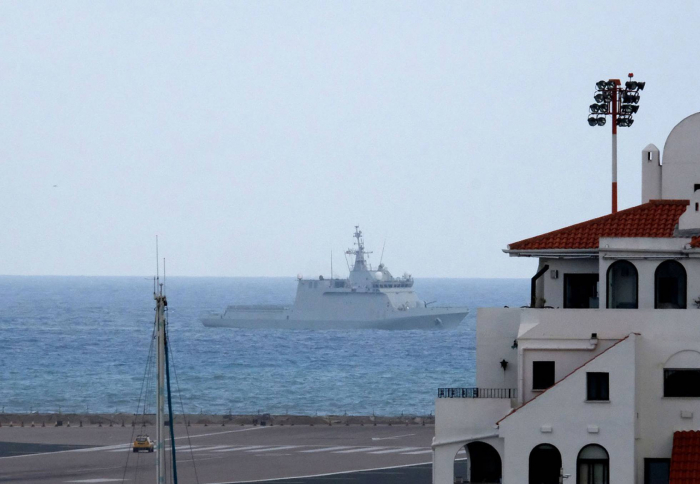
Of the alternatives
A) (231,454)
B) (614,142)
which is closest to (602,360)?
(614,142)

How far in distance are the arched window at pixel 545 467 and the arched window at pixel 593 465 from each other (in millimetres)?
336

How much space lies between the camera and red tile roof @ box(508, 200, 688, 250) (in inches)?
788

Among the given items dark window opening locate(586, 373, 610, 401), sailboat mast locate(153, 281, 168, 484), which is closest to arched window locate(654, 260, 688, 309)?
dark window opening locate(586, 373, 610, 401)

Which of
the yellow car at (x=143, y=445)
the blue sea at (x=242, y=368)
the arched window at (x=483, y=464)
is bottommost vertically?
the blue sea at (x=242, y=368)

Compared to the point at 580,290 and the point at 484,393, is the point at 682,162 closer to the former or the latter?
the point at 580,290

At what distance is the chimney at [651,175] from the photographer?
68.8 ft

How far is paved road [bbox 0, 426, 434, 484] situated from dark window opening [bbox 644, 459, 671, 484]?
23.1 m

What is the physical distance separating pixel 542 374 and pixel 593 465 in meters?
1.76

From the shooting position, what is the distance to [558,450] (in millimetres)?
18359

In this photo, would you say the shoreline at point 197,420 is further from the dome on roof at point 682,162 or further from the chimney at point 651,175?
the dome on roof at point 682,162

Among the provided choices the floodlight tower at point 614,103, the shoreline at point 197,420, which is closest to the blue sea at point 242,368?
the shoreline at point 197,420

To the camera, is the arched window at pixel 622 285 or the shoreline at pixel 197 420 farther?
the shoreline at pixel 197 420

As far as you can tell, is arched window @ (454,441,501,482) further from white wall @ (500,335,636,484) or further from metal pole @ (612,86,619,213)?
metal pole @ (612,86,619,213)

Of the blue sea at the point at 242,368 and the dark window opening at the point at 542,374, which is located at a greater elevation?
the dark window opening at the point at 542,374
